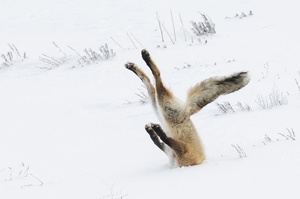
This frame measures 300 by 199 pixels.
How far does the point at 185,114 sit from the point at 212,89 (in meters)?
0.34


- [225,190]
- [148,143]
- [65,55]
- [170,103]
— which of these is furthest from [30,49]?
[225,190]

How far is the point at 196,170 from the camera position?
4590mm

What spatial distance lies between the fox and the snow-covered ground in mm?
167

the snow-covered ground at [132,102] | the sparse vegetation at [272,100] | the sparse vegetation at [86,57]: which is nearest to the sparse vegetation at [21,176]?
the snow-covered ground at [132,102]

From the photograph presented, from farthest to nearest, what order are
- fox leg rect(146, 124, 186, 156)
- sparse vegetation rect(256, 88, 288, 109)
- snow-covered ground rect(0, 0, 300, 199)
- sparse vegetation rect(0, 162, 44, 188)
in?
sparse vegetation rect(256, 88, 288, 109)
sparse vegetation rect(0, 162, 44, 188)
fox leg rect(146, 124, 186, 156)
snow-covered ground rect(0, 0, 300, 199)

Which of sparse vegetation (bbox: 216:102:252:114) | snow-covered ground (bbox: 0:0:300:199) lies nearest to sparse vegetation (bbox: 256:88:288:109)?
snow-covered ground (bbox: 0:0:300:199)

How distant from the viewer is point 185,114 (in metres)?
5.19

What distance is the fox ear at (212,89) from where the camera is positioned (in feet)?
16.5

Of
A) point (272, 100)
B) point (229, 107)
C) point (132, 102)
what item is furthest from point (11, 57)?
point (272, 100)

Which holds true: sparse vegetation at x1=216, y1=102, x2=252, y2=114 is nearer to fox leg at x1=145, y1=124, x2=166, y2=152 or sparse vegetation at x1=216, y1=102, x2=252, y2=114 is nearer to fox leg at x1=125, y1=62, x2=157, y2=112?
fox leg at x1=125, y1=62, x2=157, y2=112

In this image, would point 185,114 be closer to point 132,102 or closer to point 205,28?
point 132,102

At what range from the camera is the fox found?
503cm

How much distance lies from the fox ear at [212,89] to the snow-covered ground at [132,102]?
0.49 meters

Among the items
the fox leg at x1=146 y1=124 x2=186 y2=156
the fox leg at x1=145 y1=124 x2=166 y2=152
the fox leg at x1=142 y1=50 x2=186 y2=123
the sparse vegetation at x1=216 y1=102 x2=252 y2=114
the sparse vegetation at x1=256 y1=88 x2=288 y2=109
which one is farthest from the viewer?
the sparse vegetation at x1=216 y1=102 x2=252 y2=114
